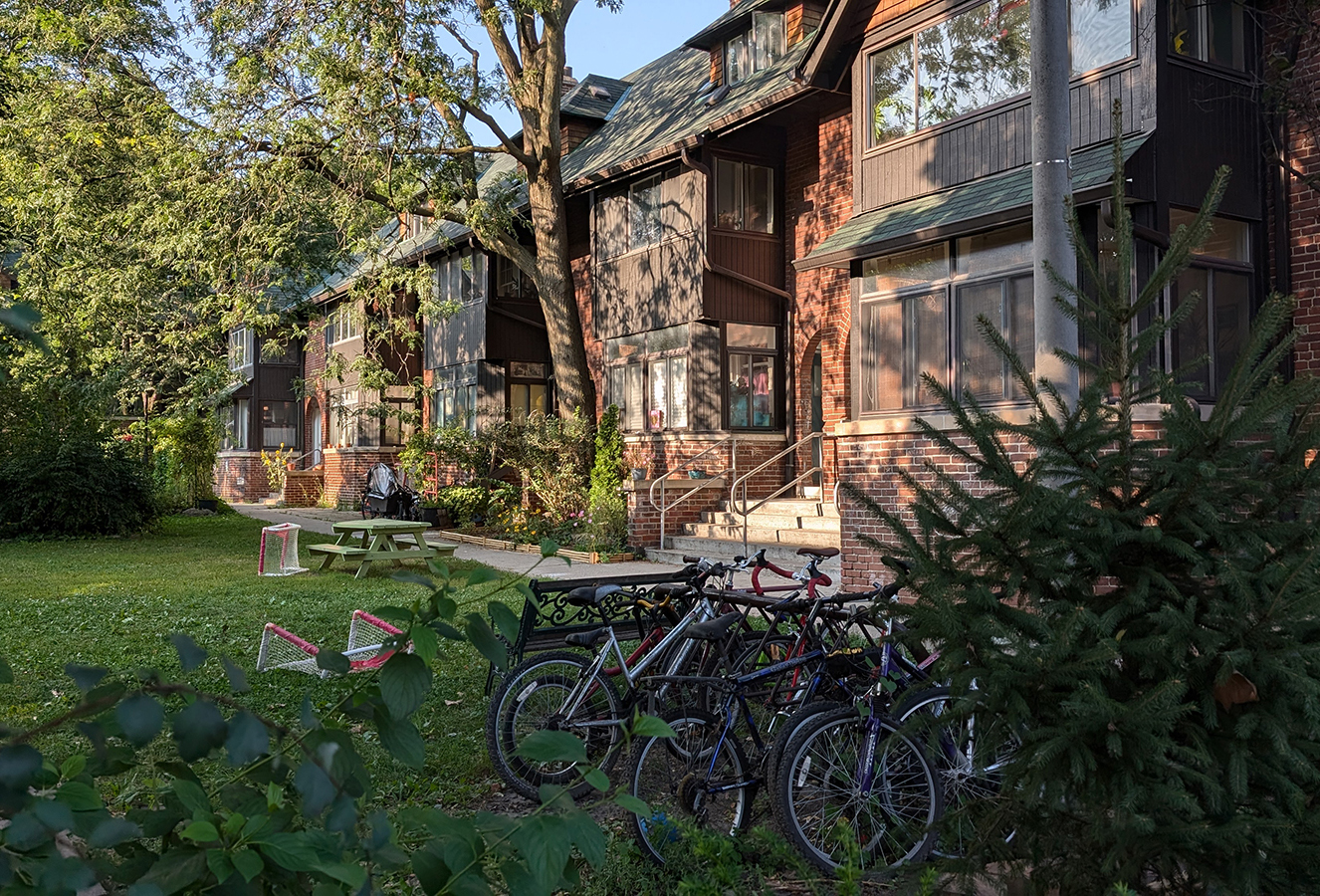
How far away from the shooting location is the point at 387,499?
72.5ft

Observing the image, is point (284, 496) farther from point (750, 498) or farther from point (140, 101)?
point (750, 498)

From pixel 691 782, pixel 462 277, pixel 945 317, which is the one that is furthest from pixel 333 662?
pixel 462 277

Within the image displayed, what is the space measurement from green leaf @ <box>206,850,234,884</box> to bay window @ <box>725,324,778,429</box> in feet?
50.8

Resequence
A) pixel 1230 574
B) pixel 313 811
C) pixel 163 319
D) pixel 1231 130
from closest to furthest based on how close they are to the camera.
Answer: pixel 313 811, pixel 1230 574, pixel 1231 130, pixel 163 319

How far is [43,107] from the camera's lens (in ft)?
53.1

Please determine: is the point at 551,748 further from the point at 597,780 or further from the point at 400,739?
the point at 400,739

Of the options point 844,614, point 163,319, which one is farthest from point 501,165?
point 844,614

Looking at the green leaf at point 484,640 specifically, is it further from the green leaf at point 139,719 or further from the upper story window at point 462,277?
the upper story window at point 462,277

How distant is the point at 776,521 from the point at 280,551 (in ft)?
22.5

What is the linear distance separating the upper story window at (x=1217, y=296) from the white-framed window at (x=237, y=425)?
33517 mm

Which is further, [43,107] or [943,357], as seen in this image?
[43,107]

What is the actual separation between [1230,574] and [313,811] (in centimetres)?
235

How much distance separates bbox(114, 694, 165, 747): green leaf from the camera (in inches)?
54.8

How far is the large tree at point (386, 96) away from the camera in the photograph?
14766 mm
